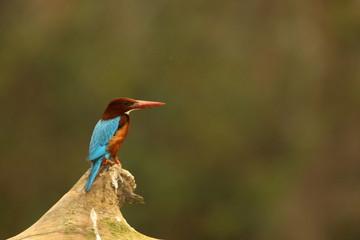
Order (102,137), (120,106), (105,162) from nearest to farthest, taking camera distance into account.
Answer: (105,162) < (102,137) < (120,106)

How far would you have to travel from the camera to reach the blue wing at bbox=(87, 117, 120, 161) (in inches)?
151

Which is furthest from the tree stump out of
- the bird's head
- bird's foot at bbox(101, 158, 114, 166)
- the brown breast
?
the bird's head

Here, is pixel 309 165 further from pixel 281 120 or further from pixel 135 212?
pixel 135 212

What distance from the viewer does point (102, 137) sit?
3953 mm

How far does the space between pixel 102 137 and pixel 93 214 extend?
0.47 m

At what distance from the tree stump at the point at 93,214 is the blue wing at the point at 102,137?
0.26 ft

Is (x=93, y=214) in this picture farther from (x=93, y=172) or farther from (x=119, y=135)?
(x=119, y=135)

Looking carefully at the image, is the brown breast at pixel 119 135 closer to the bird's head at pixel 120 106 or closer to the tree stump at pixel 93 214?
the bird's head at pixel 120 106

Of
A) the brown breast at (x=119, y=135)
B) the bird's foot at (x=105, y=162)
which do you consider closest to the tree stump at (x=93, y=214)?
the bird's foot at (x=105, y=162)

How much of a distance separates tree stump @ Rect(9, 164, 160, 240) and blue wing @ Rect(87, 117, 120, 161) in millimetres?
78

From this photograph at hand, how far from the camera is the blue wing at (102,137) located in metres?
3.84

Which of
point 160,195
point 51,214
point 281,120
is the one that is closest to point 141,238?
point 51,214

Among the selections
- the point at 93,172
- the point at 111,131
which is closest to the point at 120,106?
the point at 111,131

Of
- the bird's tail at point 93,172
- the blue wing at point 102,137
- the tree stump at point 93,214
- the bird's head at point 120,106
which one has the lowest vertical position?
the tree stump at point 93,214
